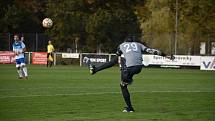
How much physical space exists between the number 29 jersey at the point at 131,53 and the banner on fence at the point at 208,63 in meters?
28.5

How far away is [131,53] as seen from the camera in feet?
51.3

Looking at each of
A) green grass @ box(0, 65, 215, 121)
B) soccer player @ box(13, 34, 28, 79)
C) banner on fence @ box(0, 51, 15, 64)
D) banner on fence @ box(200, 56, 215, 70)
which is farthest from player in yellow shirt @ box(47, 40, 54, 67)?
green grass @ box(0, 65, 215, 121)

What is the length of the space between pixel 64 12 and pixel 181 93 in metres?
39.1

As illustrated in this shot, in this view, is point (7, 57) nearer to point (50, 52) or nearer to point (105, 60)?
point (50, 52)

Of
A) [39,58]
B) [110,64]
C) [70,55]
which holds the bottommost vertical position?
[39,58]

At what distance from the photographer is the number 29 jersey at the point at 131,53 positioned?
51.3 feet

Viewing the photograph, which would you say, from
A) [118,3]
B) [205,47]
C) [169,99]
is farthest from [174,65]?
[169,99]

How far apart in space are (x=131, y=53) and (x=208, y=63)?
29502 mm

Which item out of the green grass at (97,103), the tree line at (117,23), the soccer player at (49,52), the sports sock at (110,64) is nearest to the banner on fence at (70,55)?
the soccer player at (49,52)

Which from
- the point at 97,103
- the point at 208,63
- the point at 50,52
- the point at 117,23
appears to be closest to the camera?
the point at 97,103

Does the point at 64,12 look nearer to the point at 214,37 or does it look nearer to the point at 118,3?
the point at 118,3

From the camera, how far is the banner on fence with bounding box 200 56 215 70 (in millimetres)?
43719

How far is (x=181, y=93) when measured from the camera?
2175 cm

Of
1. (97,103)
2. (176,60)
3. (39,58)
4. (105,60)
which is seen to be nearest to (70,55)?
(39,58)
